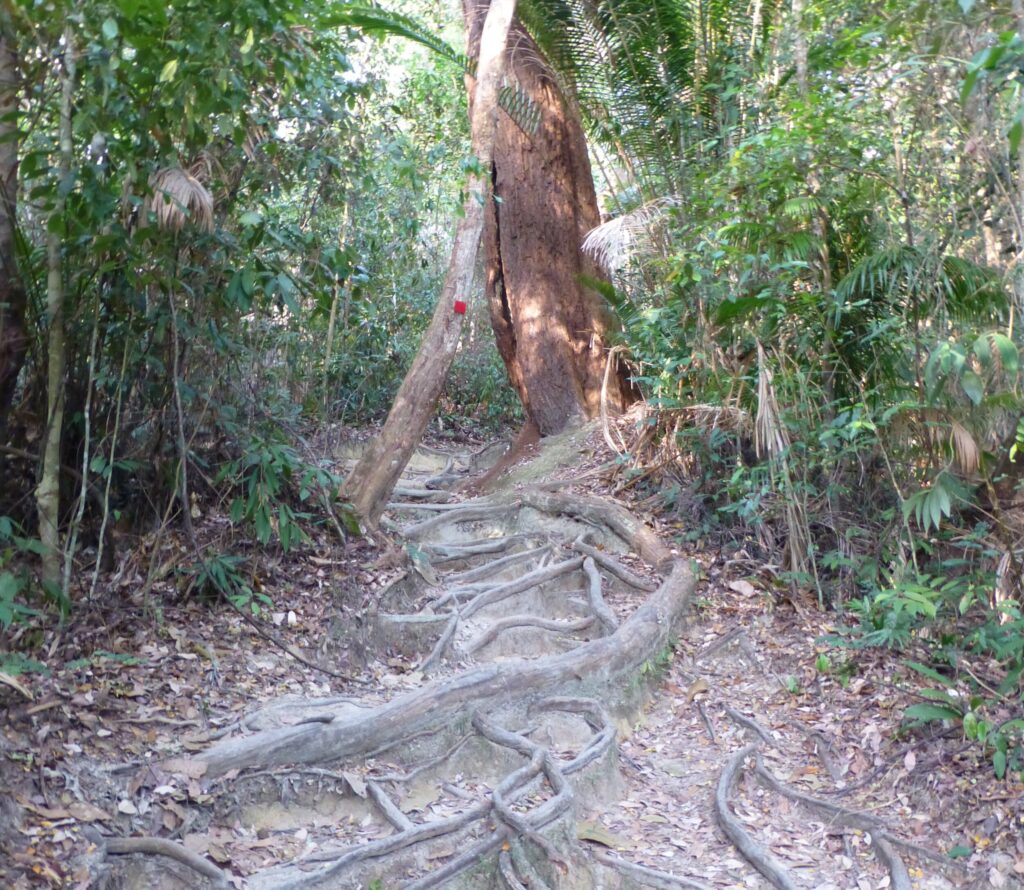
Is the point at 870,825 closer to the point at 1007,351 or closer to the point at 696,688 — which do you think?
the point at 696,688

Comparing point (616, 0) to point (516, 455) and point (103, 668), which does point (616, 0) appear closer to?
point (516, 455)

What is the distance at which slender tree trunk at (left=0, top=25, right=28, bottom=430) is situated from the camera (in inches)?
167

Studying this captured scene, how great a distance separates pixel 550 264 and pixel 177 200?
19.6 feet

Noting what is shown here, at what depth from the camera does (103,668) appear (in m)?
4.41

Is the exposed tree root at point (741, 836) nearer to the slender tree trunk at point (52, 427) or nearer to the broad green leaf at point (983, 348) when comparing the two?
the broad green leaf at point (983, 348)

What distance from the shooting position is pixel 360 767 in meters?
4.54

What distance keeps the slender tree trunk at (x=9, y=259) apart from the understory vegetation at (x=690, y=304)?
0.03 meters

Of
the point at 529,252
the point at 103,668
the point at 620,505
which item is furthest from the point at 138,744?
the point at 529,252

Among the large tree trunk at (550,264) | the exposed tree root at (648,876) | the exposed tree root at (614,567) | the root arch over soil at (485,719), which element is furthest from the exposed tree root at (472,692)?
the large tree trunk at (550,264)

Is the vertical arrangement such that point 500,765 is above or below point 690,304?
below

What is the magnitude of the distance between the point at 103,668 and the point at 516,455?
5.84 m

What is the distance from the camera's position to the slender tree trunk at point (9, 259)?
4.24m

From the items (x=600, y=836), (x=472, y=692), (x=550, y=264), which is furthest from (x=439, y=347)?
(x=600, y=836)

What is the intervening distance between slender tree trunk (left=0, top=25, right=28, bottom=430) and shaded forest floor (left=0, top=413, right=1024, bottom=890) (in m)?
1.16
